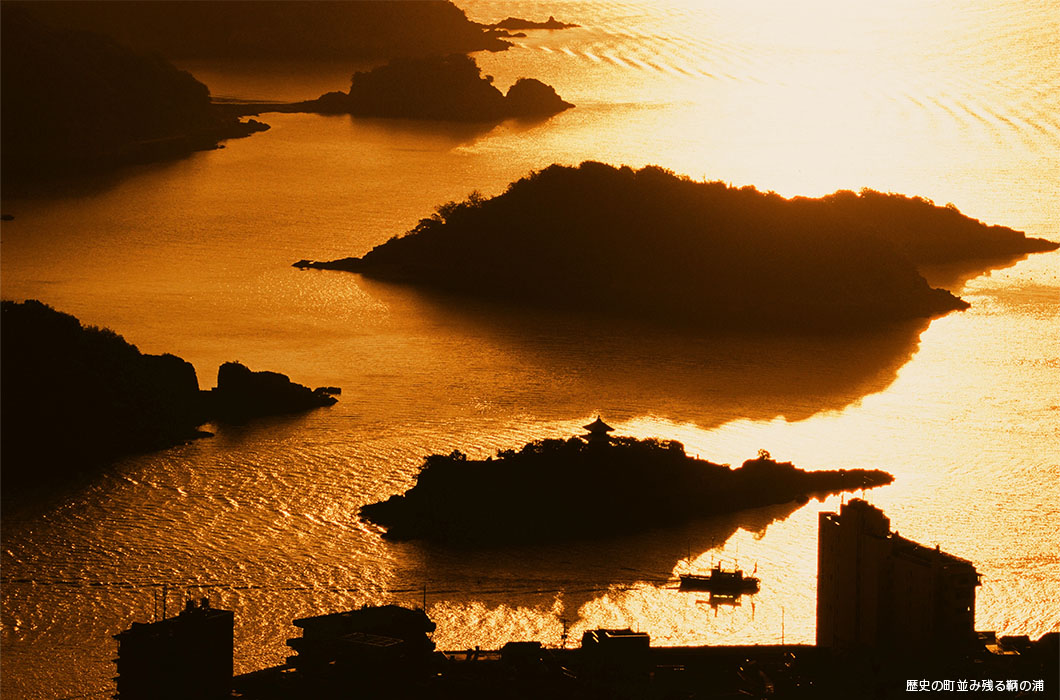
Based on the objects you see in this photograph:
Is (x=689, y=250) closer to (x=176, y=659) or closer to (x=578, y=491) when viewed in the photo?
(x=578, y=491)

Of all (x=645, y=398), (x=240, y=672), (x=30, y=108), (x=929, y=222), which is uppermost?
(x=30, y=108)

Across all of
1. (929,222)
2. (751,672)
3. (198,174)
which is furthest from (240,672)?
(198,174)

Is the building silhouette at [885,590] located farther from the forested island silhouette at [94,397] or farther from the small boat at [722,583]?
the forested island silhouette at [94,397]

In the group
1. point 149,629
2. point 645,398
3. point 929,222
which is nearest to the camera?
point 149,629

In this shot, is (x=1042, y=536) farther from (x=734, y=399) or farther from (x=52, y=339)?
(x=52, y=339)

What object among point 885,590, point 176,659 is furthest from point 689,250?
point 176,659

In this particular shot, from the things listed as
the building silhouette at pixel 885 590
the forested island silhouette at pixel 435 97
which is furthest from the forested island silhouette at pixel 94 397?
the forested island silhouette at pixel 435 97
